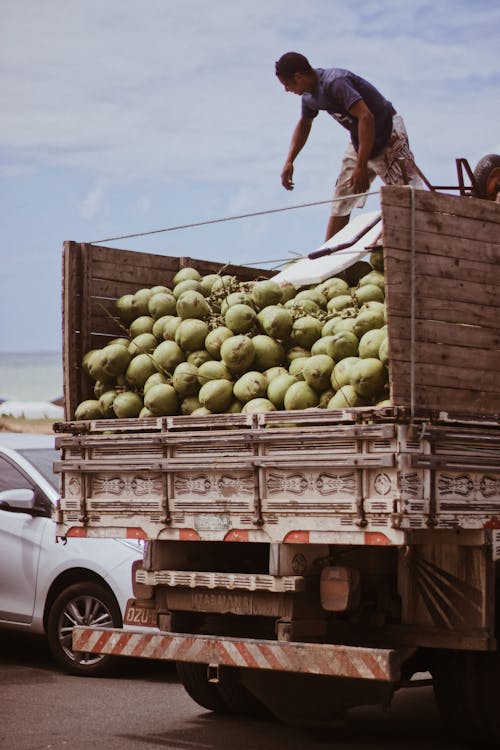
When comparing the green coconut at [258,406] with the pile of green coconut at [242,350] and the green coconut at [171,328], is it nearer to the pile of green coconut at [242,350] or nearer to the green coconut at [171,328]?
the pile of green coconut at [242,350]

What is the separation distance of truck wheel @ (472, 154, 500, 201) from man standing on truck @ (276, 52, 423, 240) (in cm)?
49

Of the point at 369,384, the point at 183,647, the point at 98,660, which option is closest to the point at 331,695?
the point at 183,647

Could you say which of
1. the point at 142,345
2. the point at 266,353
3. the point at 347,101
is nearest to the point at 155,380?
the point at 142,345

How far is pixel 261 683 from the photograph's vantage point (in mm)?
7363

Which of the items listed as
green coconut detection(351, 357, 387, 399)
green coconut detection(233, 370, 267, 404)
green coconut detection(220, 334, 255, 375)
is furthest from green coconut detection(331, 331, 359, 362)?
green coconut detection(220, 334, 255, 375)

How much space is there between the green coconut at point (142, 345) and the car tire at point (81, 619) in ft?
7.43

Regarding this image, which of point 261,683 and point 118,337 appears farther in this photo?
point 118,337

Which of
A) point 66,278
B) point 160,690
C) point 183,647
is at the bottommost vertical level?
point 160,690

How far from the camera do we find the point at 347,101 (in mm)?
9406

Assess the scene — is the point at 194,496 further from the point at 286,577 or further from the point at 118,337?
the point at 118,337

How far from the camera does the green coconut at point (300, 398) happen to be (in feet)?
23.2

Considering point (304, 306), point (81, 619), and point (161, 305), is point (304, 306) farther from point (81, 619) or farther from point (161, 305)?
point (81, 619)

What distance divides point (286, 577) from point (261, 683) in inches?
36.0

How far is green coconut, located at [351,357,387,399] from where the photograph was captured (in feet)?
22.2
